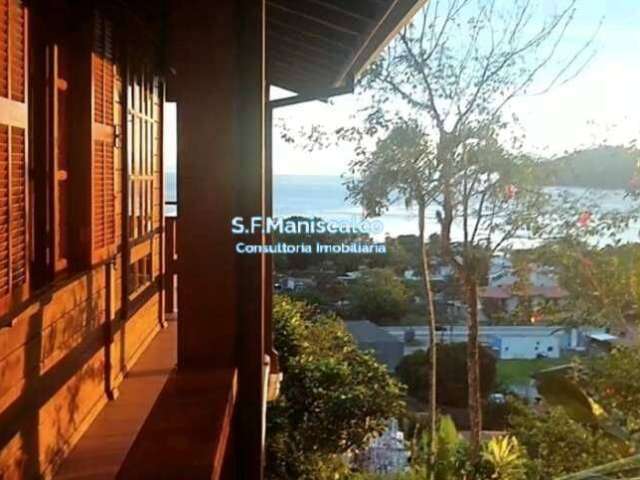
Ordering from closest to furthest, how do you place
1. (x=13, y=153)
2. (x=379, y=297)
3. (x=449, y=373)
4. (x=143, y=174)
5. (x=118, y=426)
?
(x=13, y=153)
(x=118, y=426)
(x=143, y=174)
(x=379, y=297)
(x=449, y=373)

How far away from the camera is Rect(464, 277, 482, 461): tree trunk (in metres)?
6.00

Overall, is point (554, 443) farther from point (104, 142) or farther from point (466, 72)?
point (104, 142)

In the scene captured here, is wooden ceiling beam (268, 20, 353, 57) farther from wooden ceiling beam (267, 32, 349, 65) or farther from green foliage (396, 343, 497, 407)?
green foliage (396, 343, 497, 407)

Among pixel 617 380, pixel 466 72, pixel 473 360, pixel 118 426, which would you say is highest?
pixel 466 72

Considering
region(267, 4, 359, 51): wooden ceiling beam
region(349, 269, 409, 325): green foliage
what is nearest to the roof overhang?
region(267, 4, 359, 51): wooden ceiling beam

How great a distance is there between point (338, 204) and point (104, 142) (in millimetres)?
2803

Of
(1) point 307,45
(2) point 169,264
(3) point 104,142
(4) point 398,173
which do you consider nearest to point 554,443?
(4) point 398,173

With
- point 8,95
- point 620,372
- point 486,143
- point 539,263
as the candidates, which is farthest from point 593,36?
point 8,95

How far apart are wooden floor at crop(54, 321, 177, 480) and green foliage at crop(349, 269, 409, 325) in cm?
208

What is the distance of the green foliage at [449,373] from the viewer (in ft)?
19.6

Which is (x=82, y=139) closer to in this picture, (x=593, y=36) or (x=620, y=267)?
(x=620, y=267)

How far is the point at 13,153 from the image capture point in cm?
186

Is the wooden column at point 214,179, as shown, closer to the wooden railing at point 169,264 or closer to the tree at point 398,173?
the wooden railing at point 169,264

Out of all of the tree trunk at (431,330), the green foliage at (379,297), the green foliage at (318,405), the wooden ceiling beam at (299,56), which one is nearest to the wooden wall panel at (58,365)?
the wooden ceiling beam at (299,56)
